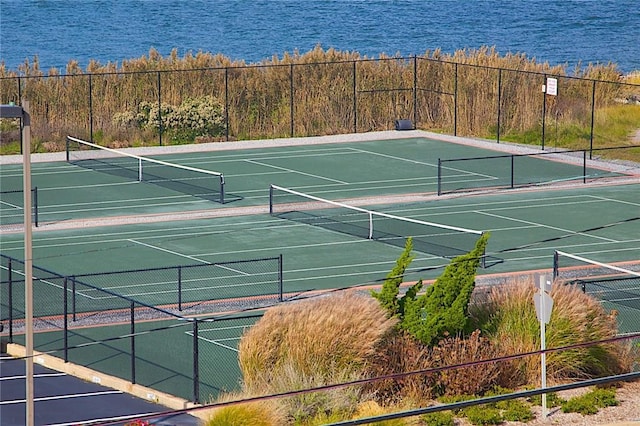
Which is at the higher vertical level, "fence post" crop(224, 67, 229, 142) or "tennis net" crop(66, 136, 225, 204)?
"fence post" crop(224, 67, 229, 142)

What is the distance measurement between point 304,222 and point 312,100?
1789 cm

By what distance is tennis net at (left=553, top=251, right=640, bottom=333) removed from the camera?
26656 millimetres

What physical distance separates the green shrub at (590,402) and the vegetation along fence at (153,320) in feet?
15.9

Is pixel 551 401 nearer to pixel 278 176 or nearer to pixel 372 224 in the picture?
pixel 372 224

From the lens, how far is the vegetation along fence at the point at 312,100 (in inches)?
2071

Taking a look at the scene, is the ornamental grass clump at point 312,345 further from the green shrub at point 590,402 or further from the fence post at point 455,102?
the fence post at point 455,102

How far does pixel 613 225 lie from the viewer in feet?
124

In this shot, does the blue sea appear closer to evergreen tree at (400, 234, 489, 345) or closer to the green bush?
the green bush

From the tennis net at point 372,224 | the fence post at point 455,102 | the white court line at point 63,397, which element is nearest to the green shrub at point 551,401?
the white court line at point 63,397

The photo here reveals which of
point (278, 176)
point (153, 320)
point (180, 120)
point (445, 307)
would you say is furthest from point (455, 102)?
point (445, 307)

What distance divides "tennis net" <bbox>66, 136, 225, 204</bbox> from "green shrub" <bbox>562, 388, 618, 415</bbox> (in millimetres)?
21971

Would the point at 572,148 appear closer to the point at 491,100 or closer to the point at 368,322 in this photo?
the point at 491,100

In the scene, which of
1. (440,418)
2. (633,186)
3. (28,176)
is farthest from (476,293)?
(633,186)

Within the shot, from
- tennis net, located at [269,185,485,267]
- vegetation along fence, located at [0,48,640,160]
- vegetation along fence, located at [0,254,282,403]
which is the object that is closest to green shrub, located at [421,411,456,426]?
vegetation along fence, located at [0,254,282,403]
